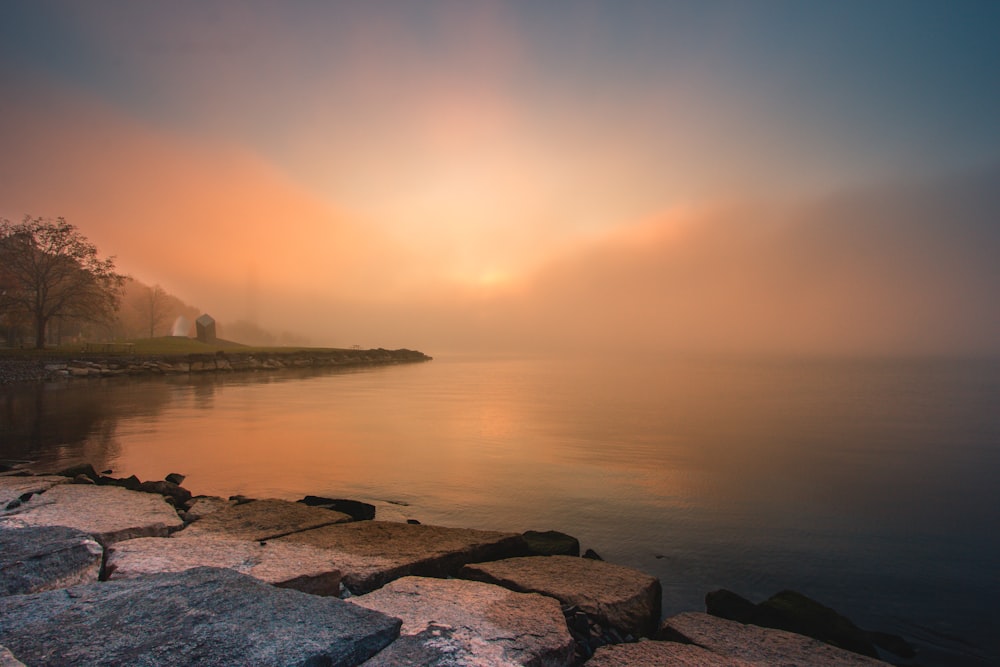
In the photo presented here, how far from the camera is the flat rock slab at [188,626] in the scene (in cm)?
318

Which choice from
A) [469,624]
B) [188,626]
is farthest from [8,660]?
[469,624]

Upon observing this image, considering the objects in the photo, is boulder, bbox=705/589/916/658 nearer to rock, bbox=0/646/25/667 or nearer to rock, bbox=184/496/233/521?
rock, bbox=0/646/25/667

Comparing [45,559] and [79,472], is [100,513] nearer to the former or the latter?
[45,559]

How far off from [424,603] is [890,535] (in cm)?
846

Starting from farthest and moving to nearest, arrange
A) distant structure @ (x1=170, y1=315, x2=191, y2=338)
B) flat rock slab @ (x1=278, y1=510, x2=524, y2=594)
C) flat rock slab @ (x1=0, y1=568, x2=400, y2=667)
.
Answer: distant structure @ (x1=170, y1=315, x2=191, y2=338) → flat rock slab @ (x1=278, y1=510, x2=524, y2=594) → flat rock slab @ (x1=0, y1=568, x2=400, y2=667)

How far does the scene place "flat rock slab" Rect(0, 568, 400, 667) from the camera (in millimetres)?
3176

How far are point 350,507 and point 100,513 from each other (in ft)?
11.3

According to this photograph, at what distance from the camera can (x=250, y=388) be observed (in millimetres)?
36062

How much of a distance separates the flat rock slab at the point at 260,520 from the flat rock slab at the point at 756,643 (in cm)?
490

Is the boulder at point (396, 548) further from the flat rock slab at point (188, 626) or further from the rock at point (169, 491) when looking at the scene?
the rock at point (169, 491)

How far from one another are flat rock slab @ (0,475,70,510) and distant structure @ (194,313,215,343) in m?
83.6

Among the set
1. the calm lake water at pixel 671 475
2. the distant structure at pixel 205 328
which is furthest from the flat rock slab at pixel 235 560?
the distant structure at pixel 205 328

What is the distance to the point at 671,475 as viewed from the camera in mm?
12586

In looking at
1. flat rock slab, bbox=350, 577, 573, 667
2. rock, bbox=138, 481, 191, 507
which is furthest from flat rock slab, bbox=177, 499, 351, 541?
flat rock slab, bbox=350, 577, 573, 667
